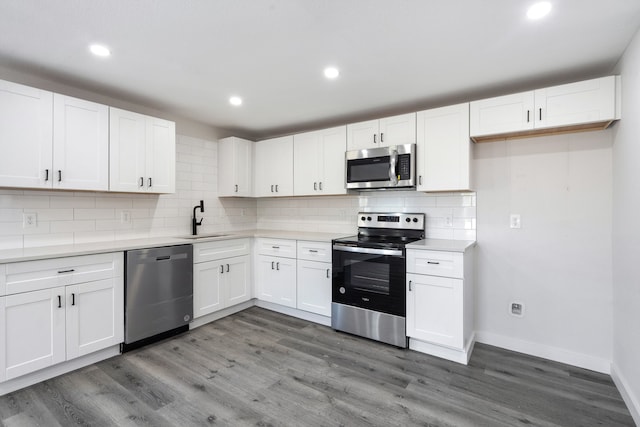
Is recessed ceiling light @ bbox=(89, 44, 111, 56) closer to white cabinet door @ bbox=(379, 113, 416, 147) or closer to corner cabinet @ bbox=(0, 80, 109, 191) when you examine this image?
corner cabinet @ bbox=(0, 80, 109, 191)

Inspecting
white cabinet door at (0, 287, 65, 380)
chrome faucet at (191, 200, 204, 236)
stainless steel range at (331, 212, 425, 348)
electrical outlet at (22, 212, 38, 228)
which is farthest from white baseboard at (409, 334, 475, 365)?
electrical outlet at (22, 212, 38, 228)

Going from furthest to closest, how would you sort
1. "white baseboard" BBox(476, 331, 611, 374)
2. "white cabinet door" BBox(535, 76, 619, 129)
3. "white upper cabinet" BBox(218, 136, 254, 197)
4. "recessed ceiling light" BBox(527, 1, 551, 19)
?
"white upper cabinet" BBox(218, 136, 254, 197) < "white baseboard" BBox(476, 331, 611, 374) < "white cabinet door" BBox(535, 76, 619, 129) < "recessed ceiling light" BBox(527, 1, 551, 19)

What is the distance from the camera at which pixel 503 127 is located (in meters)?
2.54

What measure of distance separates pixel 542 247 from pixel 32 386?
4132mm

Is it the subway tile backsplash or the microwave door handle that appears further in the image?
the microwave door handle

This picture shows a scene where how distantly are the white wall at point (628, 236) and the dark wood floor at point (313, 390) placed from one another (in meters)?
0.22

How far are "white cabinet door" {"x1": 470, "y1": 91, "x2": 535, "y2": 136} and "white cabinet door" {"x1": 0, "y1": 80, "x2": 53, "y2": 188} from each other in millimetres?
3524

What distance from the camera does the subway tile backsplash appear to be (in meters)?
2.59

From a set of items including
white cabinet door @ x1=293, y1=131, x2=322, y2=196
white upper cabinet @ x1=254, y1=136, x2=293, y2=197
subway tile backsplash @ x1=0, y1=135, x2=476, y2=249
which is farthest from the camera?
white upper cabinet @ x1=254, y1=136, x2=293, y2=197

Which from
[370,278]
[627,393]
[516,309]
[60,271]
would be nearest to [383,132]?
[370,278]

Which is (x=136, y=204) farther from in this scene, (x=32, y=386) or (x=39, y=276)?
(x=32, y=386)

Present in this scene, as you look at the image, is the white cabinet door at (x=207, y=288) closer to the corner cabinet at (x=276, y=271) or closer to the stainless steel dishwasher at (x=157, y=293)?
the stainless steel dishwasher at (x=157, y=293)

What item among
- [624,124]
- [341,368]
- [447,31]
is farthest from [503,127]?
[341,368]

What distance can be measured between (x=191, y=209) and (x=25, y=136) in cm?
172
